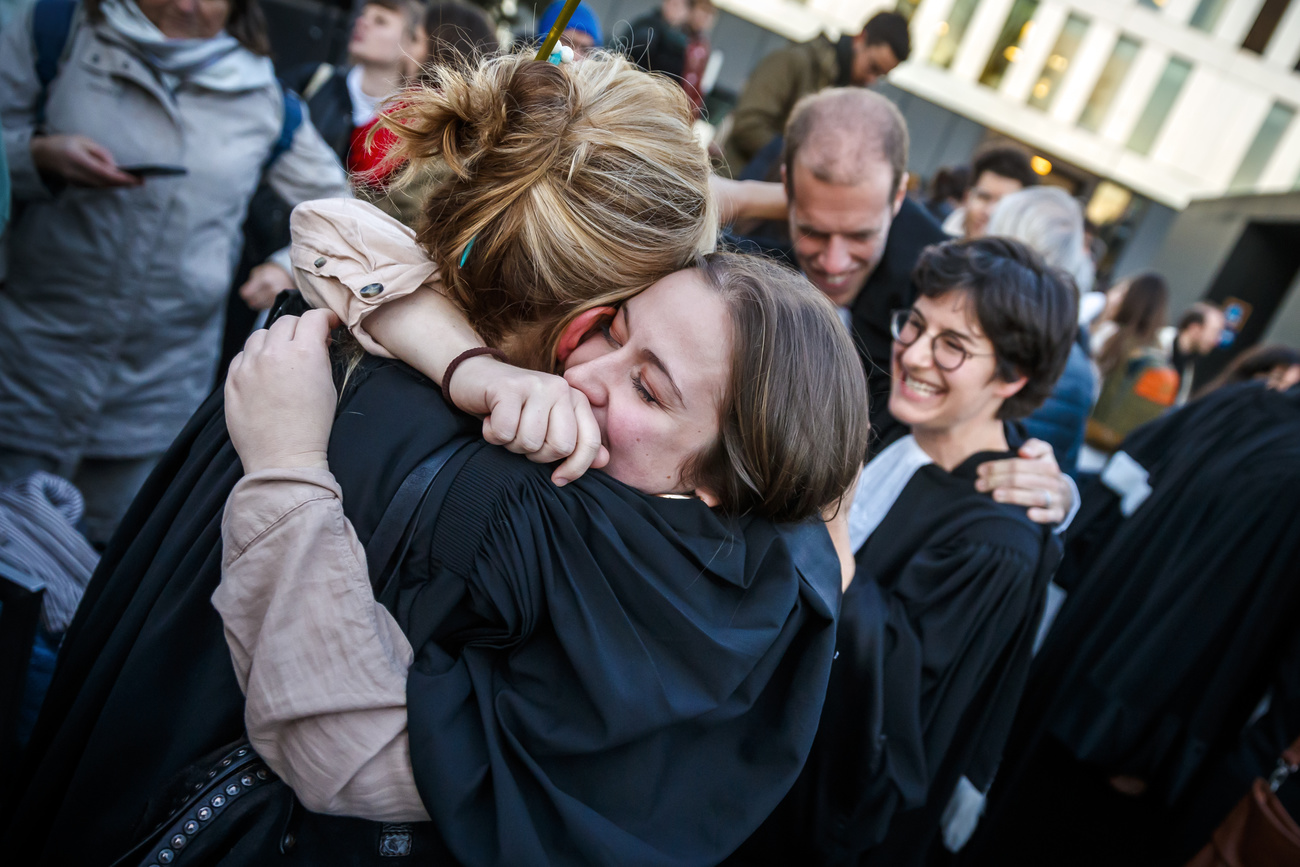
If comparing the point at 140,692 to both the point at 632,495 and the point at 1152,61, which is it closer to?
the point at 632,495

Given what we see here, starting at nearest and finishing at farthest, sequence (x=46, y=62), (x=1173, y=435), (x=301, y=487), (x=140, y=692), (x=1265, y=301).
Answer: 1. (x=301, y=487)
2. (x=140, y=692)
3. (x=46, y=62)
4. (x=1173, y=435)
5. (x=1265, y=301)

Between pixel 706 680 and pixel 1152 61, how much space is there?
23338 mm

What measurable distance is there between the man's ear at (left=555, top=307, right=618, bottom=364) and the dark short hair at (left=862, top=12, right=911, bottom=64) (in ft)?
12.7

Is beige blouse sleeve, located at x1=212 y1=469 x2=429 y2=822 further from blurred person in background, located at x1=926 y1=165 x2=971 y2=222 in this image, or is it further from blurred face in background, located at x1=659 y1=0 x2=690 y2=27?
blurred person in background, located at x1=926 y1=165 x2=971 y2=222

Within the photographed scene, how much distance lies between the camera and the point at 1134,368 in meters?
6.97

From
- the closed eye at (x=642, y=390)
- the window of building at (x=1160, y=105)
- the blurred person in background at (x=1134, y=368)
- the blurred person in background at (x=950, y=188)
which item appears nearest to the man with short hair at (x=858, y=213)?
the closed eye at (x=642, y=390)

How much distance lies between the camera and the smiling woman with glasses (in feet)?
6.63

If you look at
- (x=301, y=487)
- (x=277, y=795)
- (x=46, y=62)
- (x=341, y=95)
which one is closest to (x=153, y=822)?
(x=277, y=795)

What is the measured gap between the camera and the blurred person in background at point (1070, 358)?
361cm

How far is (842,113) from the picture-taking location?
257cm

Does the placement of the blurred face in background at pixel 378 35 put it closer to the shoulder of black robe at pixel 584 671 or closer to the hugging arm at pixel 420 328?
the hugging arm at pixel 420 328

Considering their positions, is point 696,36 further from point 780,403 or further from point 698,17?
point 780,403

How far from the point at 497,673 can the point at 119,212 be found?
2341 millimetres

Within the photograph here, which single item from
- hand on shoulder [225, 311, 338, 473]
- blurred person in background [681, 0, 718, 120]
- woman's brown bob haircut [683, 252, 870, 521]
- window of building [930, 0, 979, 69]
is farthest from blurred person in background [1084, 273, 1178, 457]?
window of building [930, 0, 979, 69]
